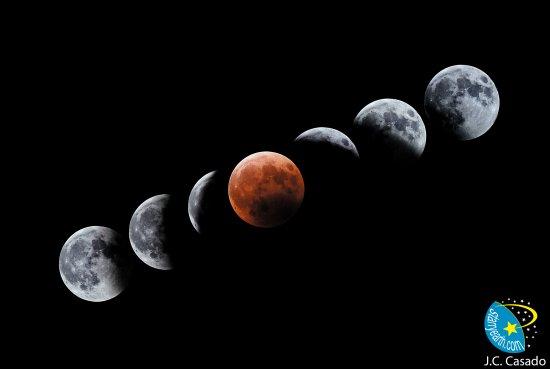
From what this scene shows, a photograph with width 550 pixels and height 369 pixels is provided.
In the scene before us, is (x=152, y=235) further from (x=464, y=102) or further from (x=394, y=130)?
(x=464, y=102)

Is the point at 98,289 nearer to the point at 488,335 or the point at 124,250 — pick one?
the point at 124,250

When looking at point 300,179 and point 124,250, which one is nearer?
point 300,179

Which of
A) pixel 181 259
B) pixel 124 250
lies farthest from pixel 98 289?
pixel 181 259

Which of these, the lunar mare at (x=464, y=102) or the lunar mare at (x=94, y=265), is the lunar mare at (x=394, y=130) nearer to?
the lunar mare at (x=464, y=102)

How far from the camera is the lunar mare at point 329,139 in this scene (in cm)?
654

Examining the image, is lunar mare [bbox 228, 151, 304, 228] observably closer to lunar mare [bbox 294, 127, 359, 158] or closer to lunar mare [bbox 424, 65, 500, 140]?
lunar mare [bbox 294, 127, 359, 158]

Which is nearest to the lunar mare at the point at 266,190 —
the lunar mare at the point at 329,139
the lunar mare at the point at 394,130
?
the lunar mare at the point at 329,139

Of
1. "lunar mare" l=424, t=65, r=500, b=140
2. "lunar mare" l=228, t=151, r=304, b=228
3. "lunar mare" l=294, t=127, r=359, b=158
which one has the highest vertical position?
"lunar mare" l=424, t=65, r=500, b=140

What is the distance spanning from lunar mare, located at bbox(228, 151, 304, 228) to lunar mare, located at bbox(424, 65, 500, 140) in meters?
1.77

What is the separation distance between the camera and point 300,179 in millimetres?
6016

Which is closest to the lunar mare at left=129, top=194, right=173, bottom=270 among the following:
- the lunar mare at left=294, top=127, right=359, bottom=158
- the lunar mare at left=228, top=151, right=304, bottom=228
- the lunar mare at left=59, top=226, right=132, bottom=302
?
the lunar mare at left=59, top=226, right=132, bottom=302

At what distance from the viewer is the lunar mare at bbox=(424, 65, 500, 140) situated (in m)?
6.41

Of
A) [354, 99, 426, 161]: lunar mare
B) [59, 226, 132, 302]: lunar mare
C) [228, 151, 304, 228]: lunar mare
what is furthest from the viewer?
[354, 99, 426, 161]: lunar mare

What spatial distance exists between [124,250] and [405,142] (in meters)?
3.23
